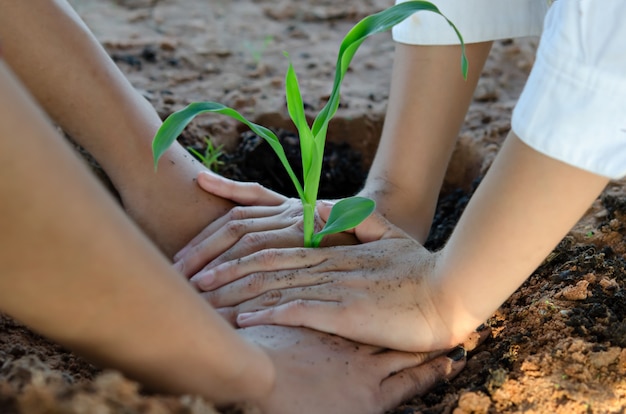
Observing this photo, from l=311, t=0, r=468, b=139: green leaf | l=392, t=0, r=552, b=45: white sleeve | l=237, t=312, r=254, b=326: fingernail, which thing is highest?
l=311, t=0, r=468, b=139: green leaf

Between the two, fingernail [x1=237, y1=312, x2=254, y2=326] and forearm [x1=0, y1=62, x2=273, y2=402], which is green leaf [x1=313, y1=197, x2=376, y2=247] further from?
forearm [x1=0, y1=62, x2=273, y2=402]

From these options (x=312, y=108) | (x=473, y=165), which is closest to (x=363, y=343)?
(x=473, y=165)

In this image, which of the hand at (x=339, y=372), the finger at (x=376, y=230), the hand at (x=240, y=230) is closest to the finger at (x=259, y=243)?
the hand at (x=240, y=230)

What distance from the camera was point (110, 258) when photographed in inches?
26.2

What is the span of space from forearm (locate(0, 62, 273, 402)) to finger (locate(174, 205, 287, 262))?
47 cm

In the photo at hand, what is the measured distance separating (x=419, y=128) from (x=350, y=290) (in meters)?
0.36

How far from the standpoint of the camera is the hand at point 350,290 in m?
1.00

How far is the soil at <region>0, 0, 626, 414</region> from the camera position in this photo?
0.88m

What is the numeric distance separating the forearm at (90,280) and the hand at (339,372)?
0.10 metres

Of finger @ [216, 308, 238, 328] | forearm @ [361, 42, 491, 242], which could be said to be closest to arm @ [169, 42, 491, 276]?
forearm @ [361, 42, 491, 242]

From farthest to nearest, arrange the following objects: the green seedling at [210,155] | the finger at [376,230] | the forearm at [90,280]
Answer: the green seedling at [210,155] → the finger at [376,230] → the forearm at [90,280]

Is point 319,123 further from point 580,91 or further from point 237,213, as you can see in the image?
point 580,91

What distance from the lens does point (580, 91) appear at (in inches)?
31.7

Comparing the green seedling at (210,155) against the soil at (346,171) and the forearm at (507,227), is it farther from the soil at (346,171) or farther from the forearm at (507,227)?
the forearm at (507,227)
